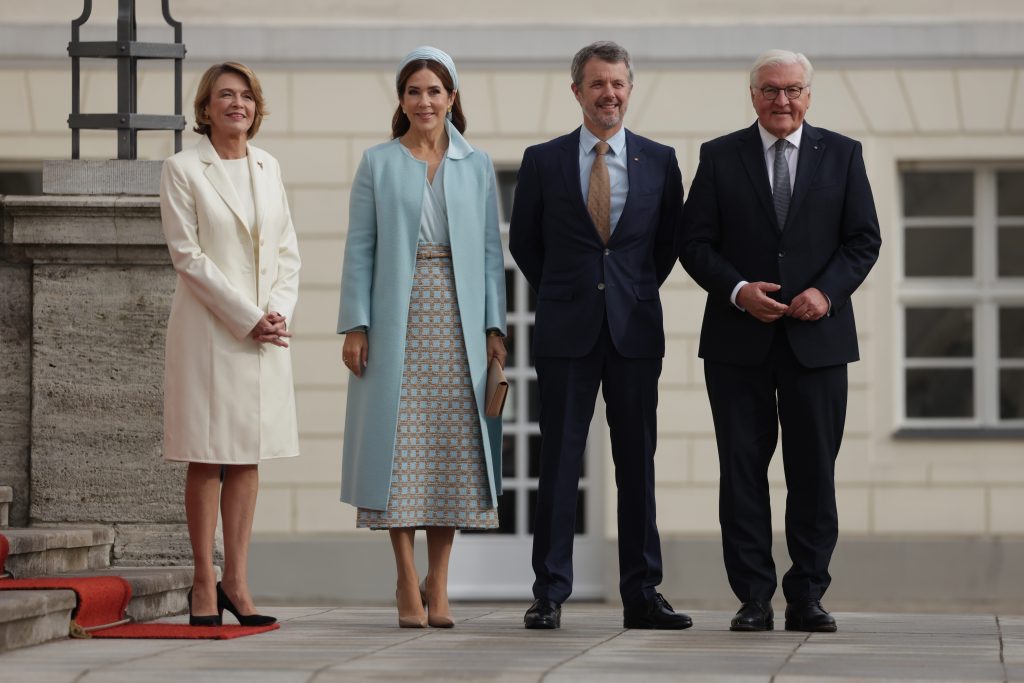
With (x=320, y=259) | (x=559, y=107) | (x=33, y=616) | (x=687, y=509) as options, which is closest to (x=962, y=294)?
(x=687, y=509)

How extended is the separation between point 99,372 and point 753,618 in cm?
247

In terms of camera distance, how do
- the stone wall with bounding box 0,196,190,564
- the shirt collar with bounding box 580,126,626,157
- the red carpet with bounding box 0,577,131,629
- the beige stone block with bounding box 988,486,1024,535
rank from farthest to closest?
1. the beige stone block with bounding box 988,486,1024,535
2. the stone wall with bounding box 0,196,190,564
3. the shirt collar with bounding box 580,126,626,157
4. the red carpet with bounding box 0,577,131,629

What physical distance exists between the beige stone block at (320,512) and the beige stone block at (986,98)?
14.0 feet

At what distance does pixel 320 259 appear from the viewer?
1117 cm

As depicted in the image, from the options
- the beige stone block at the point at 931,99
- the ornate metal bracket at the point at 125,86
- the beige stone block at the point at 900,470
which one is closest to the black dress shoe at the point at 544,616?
the ornate metal bracket at the point at 125,86

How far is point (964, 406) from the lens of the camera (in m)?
11.2

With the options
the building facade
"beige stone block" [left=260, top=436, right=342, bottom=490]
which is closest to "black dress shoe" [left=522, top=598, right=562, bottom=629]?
the building facade

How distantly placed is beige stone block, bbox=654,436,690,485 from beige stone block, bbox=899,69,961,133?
2.32 metres

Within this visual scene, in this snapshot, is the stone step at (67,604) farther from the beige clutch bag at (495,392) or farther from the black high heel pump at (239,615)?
the beige clutch bag at (495,392)

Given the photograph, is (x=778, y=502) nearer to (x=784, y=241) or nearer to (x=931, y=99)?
(x=931, y=99)

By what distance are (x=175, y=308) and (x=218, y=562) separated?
4.35 feet

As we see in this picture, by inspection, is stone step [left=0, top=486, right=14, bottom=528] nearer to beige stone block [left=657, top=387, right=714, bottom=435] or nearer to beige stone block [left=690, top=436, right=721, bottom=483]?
beige stone block [left=657, top=387, right=714, bottom=435]

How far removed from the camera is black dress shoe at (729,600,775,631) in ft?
18.9

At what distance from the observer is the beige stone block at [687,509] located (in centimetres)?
1098
